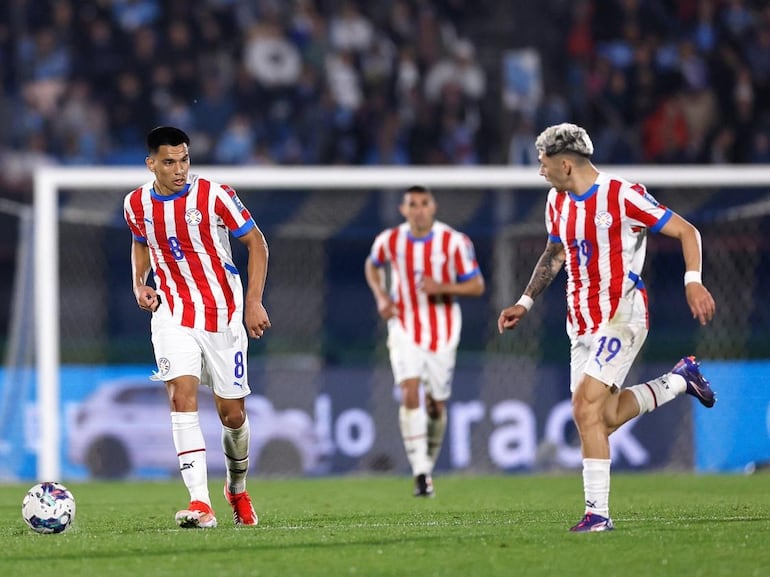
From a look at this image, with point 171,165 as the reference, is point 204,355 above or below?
below

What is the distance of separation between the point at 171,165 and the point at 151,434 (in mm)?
7432

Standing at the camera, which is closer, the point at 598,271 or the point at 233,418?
the point at 598,271

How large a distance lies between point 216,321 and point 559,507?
8.43ft

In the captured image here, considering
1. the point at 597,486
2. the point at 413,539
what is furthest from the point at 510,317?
the point at 413,539

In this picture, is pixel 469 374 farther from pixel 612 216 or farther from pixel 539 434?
pixel 612 216

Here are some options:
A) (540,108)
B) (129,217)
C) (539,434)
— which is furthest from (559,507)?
(540,108)

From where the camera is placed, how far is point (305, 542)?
6.14 metres

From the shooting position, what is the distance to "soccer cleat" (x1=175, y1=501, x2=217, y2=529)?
675 cm

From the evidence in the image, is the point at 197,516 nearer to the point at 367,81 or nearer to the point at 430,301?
the point at 430,301

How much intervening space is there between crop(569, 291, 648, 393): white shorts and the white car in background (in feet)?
24.8

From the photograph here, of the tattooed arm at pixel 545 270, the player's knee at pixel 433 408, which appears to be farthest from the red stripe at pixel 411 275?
the tattooed arm at pixel 545 270

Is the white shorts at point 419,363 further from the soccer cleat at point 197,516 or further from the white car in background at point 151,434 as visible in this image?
the soccer cleat at point 197,516

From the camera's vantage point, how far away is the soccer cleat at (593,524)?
630cm

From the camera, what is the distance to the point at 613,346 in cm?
656
